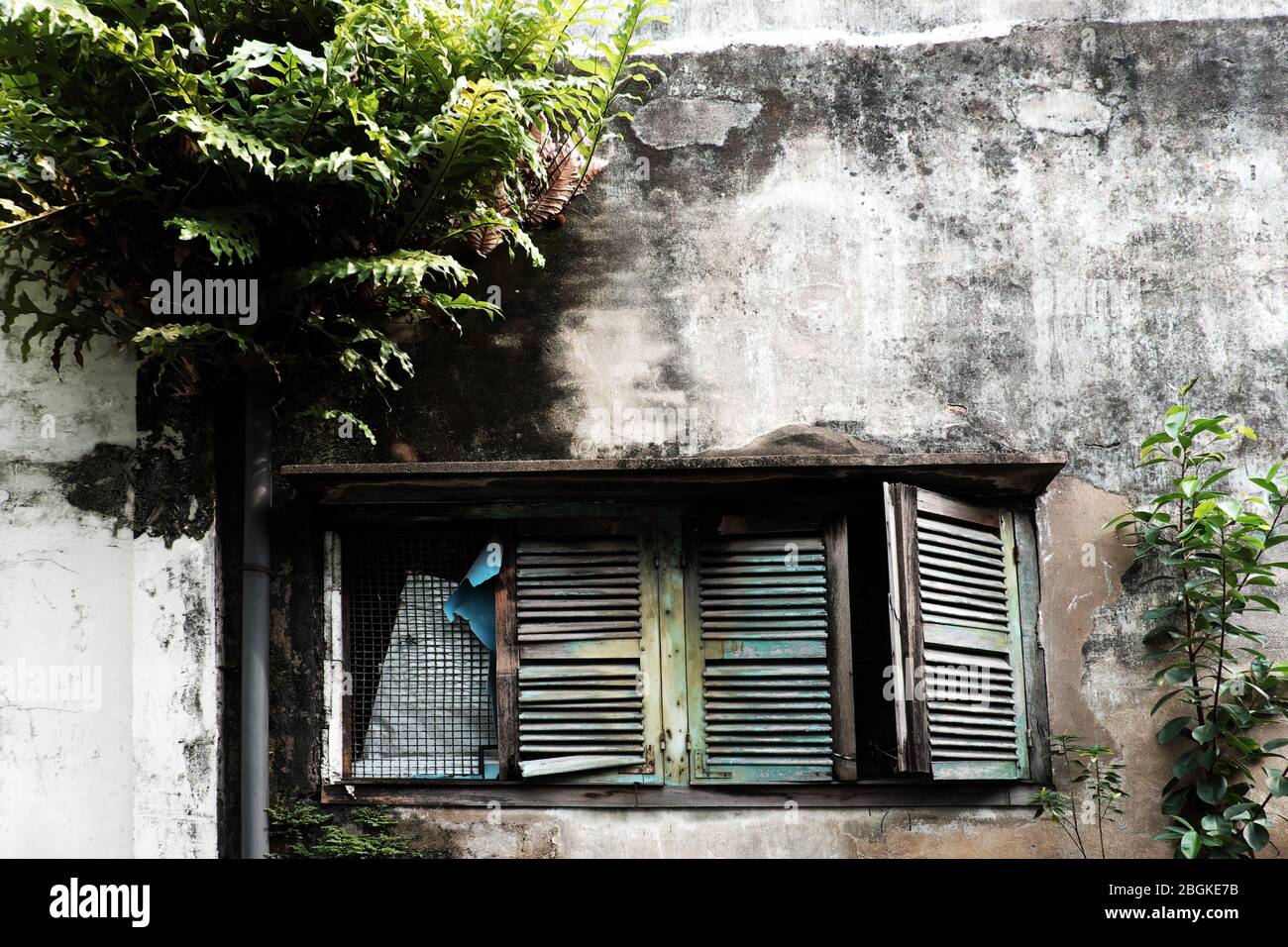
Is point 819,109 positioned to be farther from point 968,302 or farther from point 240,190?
point 240,190

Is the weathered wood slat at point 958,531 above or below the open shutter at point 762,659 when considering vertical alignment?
above

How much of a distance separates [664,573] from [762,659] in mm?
579

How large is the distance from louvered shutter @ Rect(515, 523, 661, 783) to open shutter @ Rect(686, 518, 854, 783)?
221 mm

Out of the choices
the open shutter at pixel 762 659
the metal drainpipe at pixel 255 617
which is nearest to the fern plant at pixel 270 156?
the metal drainpipe at pixel 255 617

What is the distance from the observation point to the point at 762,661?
5.12m

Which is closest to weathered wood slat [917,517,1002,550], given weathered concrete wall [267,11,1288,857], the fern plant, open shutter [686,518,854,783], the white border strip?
weathered concrete wall [267,11,1288,857]

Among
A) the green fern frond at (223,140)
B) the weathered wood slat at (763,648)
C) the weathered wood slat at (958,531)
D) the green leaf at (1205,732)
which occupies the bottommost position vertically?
the green leaf at (1205,732)

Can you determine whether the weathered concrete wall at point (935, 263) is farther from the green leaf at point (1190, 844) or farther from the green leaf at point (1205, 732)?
the green leaf at point (1190, 844)

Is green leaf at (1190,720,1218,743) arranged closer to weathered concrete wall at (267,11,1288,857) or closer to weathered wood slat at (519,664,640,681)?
weathered concrete wall at (267,11,1288,857)

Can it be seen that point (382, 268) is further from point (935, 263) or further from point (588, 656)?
point (935, 263)

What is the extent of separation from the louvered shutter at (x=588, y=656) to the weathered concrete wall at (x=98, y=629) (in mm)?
1385

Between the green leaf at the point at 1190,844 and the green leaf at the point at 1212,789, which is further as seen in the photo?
the green leaf at the point at 1212,789

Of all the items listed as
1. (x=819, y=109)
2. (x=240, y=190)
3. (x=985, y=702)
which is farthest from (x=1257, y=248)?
(x=240, y=190)

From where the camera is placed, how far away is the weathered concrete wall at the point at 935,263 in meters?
5.41
